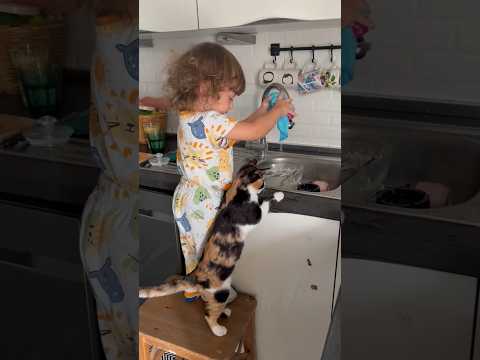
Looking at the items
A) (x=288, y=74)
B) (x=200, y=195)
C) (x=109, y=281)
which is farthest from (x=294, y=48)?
(x=109, y=281)

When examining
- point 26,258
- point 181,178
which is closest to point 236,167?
point 181,178

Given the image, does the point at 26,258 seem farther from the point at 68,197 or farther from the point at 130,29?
the point at 130,29

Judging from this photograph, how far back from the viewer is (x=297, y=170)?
0.26 m

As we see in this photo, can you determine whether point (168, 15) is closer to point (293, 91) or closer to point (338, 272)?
point (293, 91)

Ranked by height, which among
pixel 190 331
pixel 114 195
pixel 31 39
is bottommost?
pixel 190 331

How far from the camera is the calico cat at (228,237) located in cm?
26

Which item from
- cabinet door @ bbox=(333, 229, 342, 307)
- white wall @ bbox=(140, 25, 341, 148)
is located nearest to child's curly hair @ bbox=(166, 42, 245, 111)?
white wall @ bbox=(140, 25, 341, 148)

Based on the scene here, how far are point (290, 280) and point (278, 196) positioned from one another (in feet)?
0.19

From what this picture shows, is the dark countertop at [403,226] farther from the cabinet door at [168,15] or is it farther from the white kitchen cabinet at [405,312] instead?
the cabinet door at [168,15]

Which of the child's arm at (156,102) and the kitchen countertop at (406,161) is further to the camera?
the child's arm at (156,102)

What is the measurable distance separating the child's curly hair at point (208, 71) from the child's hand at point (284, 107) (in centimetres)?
2

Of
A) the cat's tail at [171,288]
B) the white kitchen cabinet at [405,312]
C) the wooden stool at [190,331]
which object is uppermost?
the white kitchen cabinet at [405,312]

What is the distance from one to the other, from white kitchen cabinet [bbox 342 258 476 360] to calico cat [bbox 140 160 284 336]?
7 centimetres

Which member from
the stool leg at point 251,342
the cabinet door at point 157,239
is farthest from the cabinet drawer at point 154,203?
the stool leg at point 251,342
